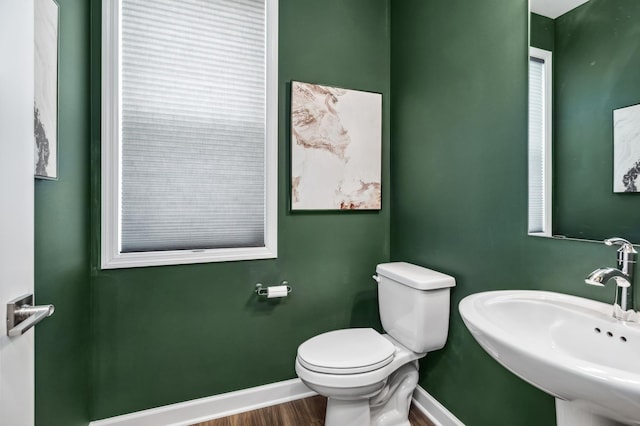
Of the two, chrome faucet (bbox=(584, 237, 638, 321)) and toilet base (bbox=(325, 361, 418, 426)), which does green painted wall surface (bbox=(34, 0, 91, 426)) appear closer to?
toilet base (bbox=(325, 361, 418, 426))

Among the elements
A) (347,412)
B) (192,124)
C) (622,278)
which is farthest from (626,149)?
(192,124)

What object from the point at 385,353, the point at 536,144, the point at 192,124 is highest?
the point at 192,124

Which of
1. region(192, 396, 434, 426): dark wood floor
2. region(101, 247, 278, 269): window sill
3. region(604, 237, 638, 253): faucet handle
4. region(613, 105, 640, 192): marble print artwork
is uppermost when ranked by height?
region(613, 105, 640, 192): marble print artwork

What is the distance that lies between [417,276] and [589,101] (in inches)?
38.1

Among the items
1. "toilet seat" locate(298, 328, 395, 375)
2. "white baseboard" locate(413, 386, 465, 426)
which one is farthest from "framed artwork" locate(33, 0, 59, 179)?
"white baseboard" locate(413, 386, 465, 426)

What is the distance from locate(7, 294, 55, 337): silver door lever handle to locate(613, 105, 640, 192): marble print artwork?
5.43 feet

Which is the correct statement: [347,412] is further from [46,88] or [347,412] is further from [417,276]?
[46,88]

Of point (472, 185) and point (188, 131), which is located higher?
point (188, 131)

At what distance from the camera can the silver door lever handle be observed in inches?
25.2

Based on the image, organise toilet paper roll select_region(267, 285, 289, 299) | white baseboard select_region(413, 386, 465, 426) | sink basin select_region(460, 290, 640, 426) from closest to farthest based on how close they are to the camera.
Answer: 1. sink basin select_region(460, 290, 640, 426)
2. white baseboard select_region(413, 386, 465, 426)
3. toilet paper roll select_region(267, 285, 289, 299)

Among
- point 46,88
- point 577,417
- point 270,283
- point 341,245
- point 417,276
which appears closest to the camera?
point 577,417

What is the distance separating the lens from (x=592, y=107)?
3.43ft

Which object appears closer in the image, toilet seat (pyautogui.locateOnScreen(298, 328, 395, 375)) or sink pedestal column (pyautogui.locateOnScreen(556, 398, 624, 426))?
sink pedestal column (pyautogui.locateOnScreen(556, 398, 624, 426))

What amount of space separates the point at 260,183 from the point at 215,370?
1.11m
